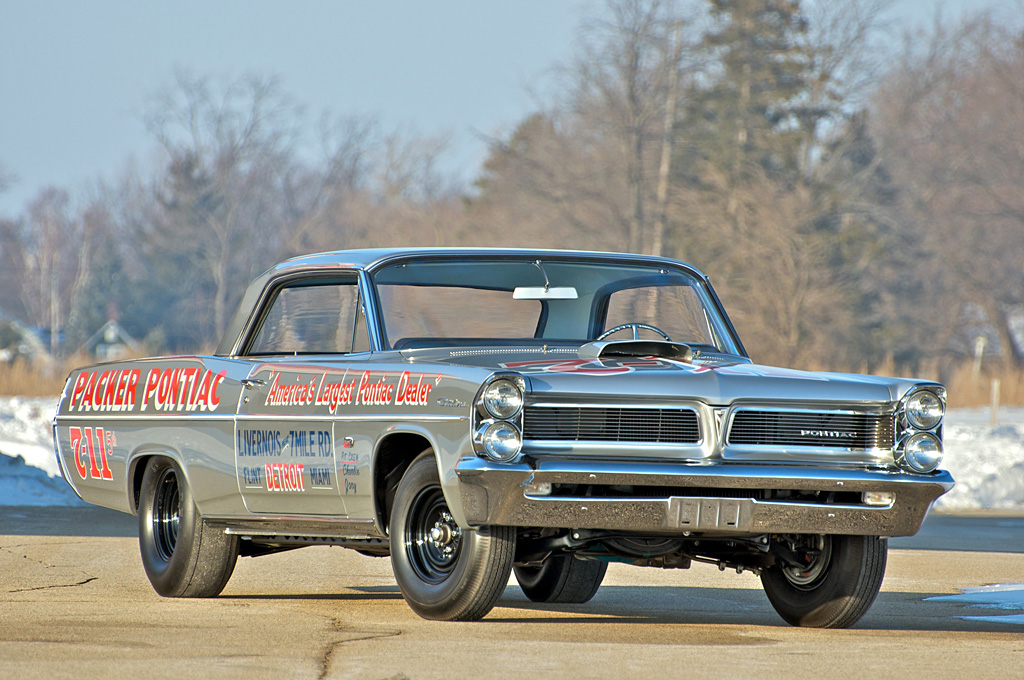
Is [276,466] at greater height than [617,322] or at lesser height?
lesser

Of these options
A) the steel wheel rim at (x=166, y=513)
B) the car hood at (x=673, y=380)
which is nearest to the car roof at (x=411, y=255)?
the car hood at (x=673, y=380)

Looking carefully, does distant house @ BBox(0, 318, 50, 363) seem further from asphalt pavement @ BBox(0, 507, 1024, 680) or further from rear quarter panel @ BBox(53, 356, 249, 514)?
asphalt pavement @ BBox(0, 507, 1024, 680)

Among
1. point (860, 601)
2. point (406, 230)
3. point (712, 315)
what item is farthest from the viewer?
point (406, 230)

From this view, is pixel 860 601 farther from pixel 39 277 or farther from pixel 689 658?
pixel 39 277

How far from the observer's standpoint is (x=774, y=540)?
7.07m

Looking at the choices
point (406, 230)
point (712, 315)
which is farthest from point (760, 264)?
point (712, 315)

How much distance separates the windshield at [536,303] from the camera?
753 cm

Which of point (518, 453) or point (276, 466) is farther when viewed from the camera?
point (276, 466)

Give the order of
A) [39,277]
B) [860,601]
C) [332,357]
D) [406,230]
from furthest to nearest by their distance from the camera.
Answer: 1. [39,277]
2. [406,230]
3. [332,357]
4. [860,601]

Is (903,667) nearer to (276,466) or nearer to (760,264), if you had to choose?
(276,466)

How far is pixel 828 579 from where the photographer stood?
712 centimetres

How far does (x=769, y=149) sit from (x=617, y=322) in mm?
42685

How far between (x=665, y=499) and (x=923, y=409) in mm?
1279

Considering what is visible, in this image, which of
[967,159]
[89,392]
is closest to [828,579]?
[89,392]
